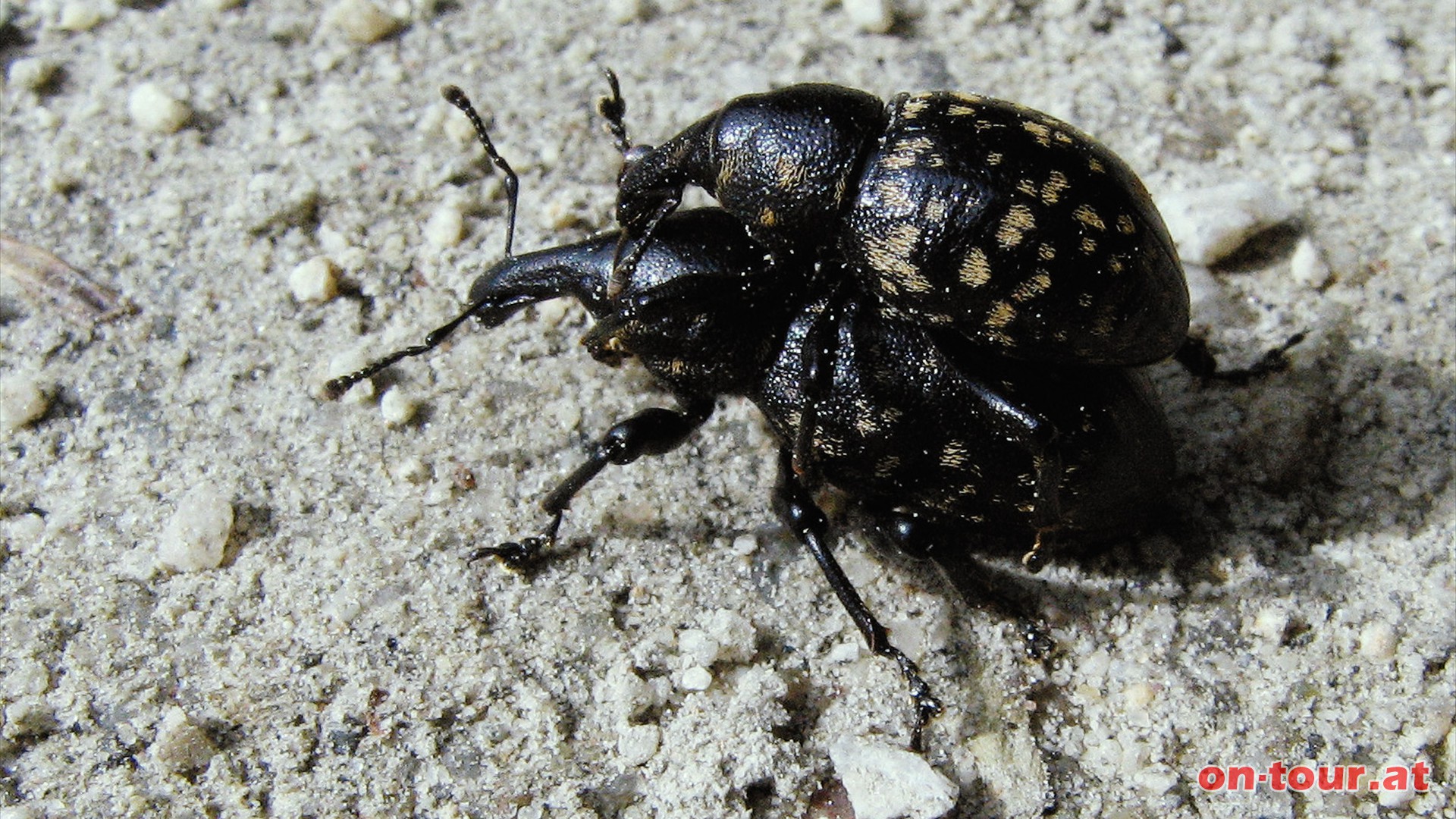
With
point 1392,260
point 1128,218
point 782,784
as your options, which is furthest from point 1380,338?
point 782,784

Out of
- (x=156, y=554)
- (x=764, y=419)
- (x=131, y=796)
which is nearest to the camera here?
(x=131, y=796)

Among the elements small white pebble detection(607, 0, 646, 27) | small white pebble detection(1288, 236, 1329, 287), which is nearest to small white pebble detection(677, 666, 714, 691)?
small white pebble detection(1288, 236, 1329, 287)

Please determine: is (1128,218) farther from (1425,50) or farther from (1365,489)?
(1425,50)

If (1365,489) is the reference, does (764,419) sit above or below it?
below

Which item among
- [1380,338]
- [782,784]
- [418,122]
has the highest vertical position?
[1380,338]

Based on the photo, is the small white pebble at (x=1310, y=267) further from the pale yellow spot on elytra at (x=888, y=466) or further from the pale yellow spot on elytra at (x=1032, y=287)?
the pale yellow spot on elytra at (x=888, y=466)

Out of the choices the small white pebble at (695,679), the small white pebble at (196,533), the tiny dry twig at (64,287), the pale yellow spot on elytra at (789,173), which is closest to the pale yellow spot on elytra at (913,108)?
the pale yellow spot on elytra at (789,173)

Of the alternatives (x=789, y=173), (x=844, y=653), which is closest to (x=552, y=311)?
(x=789, y=173)
